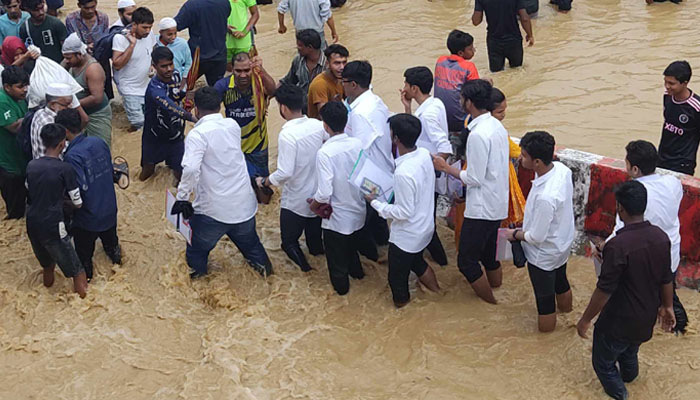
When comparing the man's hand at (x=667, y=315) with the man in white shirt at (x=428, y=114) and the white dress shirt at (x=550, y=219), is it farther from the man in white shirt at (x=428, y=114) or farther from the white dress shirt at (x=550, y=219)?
the man in white shirt at (x=428, y=114)

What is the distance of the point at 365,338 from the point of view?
552 cm

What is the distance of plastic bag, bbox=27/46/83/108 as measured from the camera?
6574mm

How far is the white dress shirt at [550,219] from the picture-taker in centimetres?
475

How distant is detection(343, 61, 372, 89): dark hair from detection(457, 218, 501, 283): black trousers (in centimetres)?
141

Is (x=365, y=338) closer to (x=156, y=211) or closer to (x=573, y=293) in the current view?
(x=573, y=293)

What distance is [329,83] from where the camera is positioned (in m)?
6.63

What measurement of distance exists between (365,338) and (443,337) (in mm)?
585

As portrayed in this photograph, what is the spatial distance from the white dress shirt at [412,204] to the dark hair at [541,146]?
79 centimetres

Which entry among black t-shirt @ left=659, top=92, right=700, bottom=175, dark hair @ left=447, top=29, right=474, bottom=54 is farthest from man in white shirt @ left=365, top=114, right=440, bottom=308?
black t-shirt @ left=659, top=92, right=700, bottom=175

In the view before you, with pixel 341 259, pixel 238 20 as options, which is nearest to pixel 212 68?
pixel 238 20

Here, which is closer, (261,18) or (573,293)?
(573,293)

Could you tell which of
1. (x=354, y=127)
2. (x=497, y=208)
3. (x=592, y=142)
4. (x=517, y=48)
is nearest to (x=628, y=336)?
(x=497, y=208)

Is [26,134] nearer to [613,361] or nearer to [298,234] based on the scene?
[298,234]

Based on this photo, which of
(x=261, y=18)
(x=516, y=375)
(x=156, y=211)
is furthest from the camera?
(x=261, y=18)
